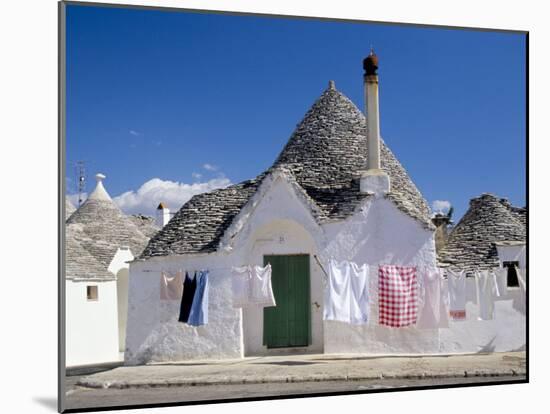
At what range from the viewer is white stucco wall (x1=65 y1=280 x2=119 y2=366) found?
14297 mm

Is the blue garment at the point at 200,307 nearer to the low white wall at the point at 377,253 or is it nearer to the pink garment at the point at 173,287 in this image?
the pink garment at the point at 173,287

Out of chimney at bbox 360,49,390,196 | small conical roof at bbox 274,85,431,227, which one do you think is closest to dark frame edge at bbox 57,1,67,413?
chimney at bbox 360,49,390,196

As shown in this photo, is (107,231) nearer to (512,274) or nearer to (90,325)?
(90,325)

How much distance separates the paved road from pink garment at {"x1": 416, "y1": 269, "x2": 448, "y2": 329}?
134 centimetres

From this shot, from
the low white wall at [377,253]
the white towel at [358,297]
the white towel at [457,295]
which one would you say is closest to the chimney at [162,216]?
the low white wall at [377,253]

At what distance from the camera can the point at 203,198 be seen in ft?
55.0

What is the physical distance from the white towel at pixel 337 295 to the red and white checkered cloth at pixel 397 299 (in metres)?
0.68

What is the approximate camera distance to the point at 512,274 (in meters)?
16.3

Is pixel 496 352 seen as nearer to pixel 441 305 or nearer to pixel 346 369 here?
pixel 441 305

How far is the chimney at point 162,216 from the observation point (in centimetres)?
→ 1568

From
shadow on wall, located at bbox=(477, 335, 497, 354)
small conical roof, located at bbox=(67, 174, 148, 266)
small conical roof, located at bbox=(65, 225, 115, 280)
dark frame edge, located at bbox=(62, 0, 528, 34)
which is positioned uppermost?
dark frame edge, located at bbox=(62, 0, 528, 34)

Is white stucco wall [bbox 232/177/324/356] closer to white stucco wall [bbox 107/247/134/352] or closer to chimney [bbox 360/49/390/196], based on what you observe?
chimney [bbox 360/49/390/196]

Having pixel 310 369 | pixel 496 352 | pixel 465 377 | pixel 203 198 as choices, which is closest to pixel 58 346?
pixel 310 369

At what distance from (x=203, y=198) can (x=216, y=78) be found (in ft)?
9.93
